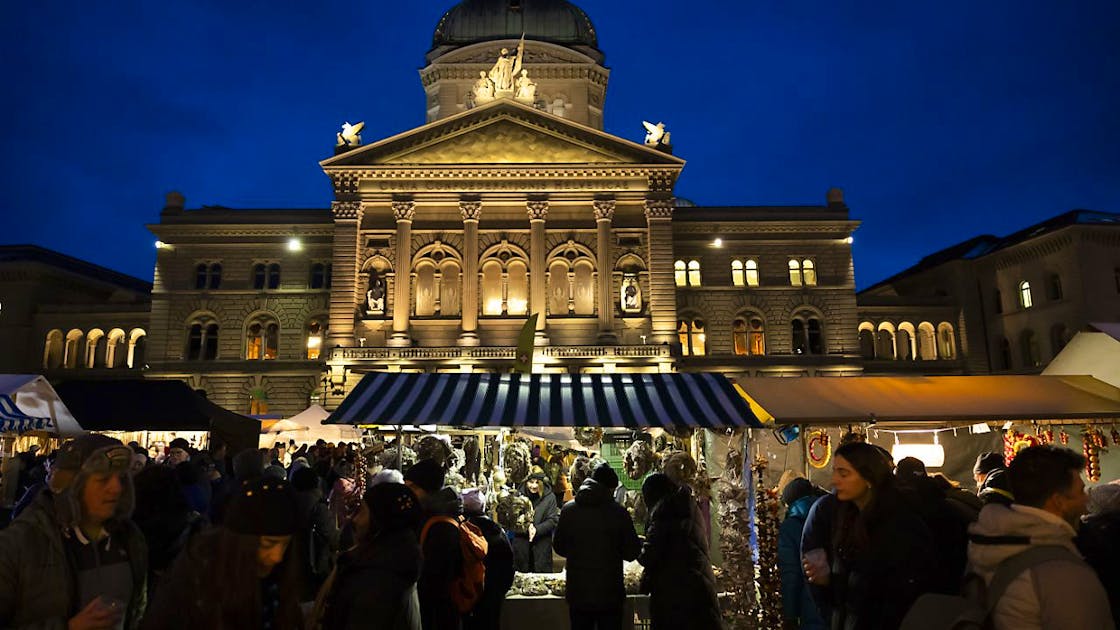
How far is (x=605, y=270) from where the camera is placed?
35.7 m

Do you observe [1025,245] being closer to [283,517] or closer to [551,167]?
[551,167]

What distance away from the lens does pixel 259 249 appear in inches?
1601

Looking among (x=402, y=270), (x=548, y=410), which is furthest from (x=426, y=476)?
(x=402, y=270)

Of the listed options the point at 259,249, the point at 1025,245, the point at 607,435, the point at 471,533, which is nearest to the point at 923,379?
the point at 607,435

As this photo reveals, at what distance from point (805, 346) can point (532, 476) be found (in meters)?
30.8

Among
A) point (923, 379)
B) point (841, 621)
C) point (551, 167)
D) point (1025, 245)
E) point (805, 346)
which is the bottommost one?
point (841, 621)

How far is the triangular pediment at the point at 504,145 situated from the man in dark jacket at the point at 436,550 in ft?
102

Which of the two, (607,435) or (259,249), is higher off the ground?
(259,249)

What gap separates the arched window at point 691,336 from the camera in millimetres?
40344

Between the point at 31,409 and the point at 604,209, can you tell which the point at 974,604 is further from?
the point at 604,209

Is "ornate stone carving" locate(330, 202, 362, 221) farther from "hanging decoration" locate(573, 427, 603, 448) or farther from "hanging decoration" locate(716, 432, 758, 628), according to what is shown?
"hanging decoration" locate(716, 432, 758, 628)

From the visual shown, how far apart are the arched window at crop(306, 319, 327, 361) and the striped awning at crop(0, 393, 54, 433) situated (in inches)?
1030

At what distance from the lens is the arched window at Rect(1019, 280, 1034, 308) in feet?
137

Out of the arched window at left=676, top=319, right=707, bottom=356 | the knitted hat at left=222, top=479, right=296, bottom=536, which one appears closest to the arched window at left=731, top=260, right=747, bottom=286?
the arched window at left=676, top=319, right=707, bottom=356
